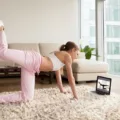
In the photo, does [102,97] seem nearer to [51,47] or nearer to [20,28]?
[51,47]

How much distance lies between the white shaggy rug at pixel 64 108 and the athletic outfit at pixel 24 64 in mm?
94

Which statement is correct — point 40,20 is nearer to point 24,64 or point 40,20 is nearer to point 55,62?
point 55,62

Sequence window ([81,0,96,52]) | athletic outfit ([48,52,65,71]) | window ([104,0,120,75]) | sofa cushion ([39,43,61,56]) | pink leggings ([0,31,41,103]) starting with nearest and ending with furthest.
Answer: pink leggings ([0,31,41,103]) → athletic outfit ([48,52,65,71]) → window ([104,0,120,75]) → sofa cushion ([39,43,61,56]) → window ([81,0,96,52])

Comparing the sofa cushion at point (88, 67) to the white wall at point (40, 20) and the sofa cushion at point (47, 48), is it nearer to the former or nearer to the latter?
the sofa cushion at point (47, 48)

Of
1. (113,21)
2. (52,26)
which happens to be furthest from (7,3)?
(113,21)

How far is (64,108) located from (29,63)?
0.64 m

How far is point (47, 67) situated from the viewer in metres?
2.60

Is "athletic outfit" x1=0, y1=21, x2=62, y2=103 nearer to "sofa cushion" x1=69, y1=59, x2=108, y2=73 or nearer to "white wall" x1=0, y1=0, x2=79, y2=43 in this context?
"sofa cushion" x1=69, y1=59, x2=108, y2=73

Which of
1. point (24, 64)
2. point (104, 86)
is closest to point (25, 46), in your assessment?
point (104, 86)

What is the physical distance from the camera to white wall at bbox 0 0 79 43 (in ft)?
18.3

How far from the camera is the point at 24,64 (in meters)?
2.45

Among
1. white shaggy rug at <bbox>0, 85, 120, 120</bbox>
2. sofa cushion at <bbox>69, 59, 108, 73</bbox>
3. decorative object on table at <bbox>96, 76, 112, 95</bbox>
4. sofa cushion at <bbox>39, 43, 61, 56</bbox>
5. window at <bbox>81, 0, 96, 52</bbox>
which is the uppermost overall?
window at <bbox>81, 0, 96, 52</bbox>

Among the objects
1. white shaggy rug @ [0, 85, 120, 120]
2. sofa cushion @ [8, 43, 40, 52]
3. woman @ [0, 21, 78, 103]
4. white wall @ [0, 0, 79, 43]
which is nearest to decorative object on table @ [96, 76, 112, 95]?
white shaggy rug @ [0, 85, 120, 120]

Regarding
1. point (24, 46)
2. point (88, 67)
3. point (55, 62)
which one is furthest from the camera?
point (24, 46)
